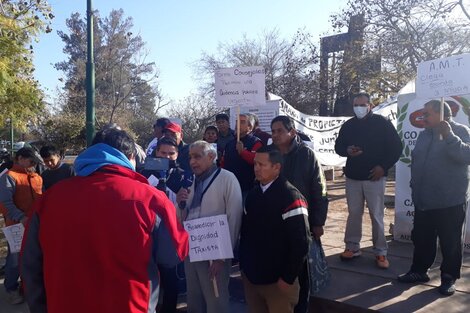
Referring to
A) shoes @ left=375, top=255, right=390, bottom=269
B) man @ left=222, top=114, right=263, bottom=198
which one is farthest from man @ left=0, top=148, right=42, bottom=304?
shoes @ left=375, top=255, right=390, bottom=269

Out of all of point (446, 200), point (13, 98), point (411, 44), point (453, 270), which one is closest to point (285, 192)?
point (446, 200)

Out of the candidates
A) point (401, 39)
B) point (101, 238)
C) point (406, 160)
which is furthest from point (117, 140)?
point (401, 39)

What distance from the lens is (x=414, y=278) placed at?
429 cm

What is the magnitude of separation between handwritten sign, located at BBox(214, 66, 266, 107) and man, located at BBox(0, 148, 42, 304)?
2359 mm

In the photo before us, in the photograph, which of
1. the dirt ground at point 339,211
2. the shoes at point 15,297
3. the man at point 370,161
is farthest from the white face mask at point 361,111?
the shoes at point 15,297

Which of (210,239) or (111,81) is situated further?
(111,81)

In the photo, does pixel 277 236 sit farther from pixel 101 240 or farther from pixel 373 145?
pixel 373 145

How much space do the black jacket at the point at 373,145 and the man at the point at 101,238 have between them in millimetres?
3183

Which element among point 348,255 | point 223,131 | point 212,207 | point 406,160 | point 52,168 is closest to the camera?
point 212,207

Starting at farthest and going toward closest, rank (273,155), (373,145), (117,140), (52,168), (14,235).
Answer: (52,168) → (373,145) → (14,235) → (273,155) → (117,140)

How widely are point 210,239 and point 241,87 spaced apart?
8.02 feet

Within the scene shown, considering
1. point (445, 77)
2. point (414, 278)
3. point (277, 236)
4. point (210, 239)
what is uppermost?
point (445, 77)

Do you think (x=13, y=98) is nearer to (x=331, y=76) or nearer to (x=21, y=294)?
(x=21, y=294)

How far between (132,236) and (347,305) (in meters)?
2.70
